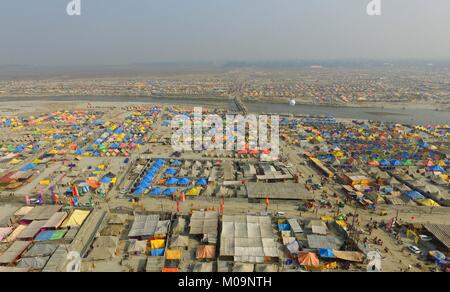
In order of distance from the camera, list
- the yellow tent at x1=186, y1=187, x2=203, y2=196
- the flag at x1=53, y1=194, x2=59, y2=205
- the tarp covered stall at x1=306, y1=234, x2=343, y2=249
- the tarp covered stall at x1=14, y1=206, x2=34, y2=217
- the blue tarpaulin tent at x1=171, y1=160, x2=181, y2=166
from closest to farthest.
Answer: the tarp covered stall at x1=306, y1=234, x2=343, y2=249 < the tarp covered stall at x1=14, y1=206, x2=34, y2=217 < the flag at x1=53, y1=194, x2=59, y2=205 < the yellow tent at x1=186, y1=187, x2=203, y2=196 < the blue tarpaulin tent at x1=171, y1=160, x2=181, y2=166

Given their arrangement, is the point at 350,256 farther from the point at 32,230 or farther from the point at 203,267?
the point at 32,230

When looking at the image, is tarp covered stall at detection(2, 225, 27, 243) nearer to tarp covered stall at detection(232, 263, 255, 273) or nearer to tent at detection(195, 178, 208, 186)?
tent at detection(195, 178, 208, 186)

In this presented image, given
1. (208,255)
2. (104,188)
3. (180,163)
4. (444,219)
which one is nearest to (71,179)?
(104,188)

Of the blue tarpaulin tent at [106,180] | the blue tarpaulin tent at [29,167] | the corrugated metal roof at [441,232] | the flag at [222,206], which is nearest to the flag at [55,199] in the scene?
the blue tarpaulin tent at [106,180]

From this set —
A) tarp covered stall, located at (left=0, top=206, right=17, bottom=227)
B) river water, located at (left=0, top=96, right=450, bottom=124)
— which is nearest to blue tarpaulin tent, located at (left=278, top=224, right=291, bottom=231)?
tarp covered stall, located at (left=0, top=206, right=17, bottom=227)

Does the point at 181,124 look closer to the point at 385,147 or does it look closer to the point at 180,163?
the point at 180,163

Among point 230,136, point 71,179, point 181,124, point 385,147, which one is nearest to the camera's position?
point 71,179
